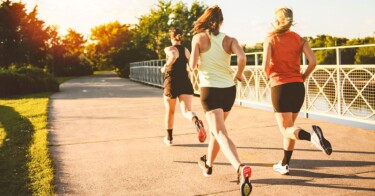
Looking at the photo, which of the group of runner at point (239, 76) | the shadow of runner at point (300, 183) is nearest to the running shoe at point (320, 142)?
the group of runner at point (239, 76)

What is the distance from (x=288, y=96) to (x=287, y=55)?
414 mm

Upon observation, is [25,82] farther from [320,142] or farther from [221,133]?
[320,142]

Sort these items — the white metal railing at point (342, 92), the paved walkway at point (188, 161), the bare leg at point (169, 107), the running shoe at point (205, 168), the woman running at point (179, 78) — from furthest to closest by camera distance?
the white metal railing at point (342, 92) → the bare leg at point (169, 107) → the woman running at point (179, 78) → the running shoe at point (205, 168) → the paved walkway at point (188, 161)

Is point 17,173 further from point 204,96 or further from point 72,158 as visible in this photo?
point 204,96

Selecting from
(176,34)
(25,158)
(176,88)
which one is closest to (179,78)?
(176,88)

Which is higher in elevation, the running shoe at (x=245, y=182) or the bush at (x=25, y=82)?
the bush at (x=25, y=82)

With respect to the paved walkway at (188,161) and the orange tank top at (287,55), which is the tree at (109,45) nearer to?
the paved walkway at (188,161)

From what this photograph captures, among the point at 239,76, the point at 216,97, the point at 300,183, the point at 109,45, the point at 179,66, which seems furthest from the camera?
the point at 109,45

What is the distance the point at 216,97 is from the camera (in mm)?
3594

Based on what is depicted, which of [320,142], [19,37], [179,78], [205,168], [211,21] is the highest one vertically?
[19,37]

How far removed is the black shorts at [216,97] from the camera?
11.8 feet

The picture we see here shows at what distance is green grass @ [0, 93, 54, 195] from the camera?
13.3 feet

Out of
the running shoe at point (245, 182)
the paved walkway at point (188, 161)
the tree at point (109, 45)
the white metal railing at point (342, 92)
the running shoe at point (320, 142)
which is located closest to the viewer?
the running shoe at point (245, 182)

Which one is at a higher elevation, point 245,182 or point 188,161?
point 245,182
